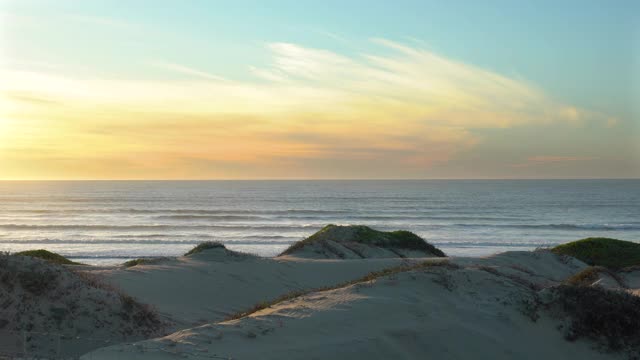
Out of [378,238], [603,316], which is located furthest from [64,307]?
[378,238]

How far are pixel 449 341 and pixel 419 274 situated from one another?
8.81 ft

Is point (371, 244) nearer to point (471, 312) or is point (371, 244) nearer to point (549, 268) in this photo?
point (549, 268)

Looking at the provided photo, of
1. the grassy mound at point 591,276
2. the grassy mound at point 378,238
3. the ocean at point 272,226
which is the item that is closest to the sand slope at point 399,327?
the grassy mound at point 591,276

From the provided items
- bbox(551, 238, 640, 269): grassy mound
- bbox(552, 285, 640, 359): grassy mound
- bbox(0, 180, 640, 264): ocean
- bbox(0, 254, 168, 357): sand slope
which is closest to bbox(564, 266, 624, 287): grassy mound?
bbox(551, 238, 640, 269): grassy mound

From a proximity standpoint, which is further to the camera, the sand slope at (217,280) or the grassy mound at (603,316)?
the sand slope at (217,280)

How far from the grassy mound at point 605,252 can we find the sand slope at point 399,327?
59.8 ft

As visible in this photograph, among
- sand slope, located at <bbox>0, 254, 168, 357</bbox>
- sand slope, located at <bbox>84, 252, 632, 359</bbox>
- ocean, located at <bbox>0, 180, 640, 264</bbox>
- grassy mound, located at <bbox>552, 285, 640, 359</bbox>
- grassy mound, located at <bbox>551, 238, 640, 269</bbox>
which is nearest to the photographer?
sand slope, located at <bbox>84, 252, 632, 359</bbox>

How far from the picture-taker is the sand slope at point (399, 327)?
9.34m

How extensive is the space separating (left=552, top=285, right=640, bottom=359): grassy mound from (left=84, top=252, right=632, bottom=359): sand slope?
307mm

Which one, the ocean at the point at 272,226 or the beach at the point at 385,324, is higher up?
the beach at the point at 385,324

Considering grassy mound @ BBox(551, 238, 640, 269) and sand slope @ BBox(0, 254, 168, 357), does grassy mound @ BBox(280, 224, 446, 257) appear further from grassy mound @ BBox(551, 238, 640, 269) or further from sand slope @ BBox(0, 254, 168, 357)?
sand slope @ BBox(0, 254, 168, 357)

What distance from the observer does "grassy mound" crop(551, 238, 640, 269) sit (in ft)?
94.7

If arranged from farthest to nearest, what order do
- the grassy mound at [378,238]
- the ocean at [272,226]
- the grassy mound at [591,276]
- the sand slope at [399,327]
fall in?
the ocean at [272,226] < the grassy mound at [378,238] < the grassy mound at [591,276] < the sand slope at [399,327]

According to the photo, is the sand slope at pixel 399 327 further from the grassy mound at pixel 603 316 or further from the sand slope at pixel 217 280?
the sand slope at pixel 217 280
